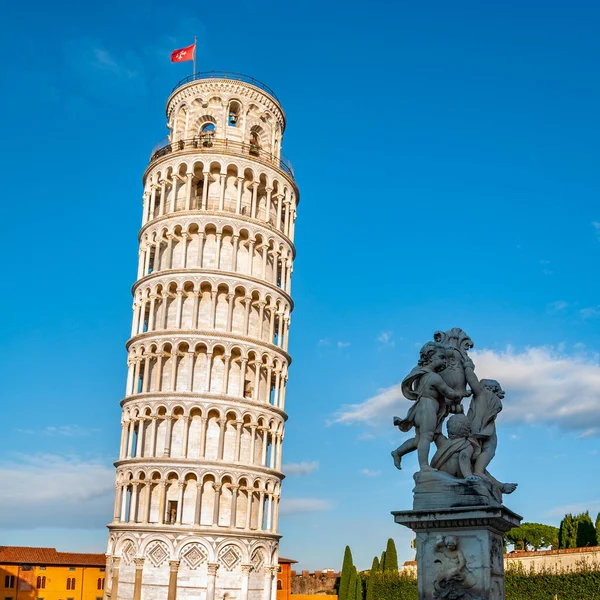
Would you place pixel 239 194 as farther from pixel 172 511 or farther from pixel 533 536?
pixel 533 536

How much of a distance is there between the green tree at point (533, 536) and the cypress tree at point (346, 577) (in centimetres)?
3272

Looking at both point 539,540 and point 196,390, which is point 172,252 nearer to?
point 196,390

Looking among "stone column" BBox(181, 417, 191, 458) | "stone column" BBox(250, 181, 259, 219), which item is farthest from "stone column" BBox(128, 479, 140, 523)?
"stone column" BBox(250, 181, 259, 219)

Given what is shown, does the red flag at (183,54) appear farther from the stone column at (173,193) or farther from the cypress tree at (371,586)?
the cypress tree at (371,586)

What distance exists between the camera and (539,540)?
10025 centimetres

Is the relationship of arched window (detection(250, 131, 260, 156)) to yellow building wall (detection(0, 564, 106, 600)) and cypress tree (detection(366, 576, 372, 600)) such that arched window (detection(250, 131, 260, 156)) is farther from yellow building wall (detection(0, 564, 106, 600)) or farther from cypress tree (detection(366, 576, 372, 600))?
yellow building wall (detection(0, 564, 106, 600))

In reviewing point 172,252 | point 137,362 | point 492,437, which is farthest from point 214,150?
point 492,437

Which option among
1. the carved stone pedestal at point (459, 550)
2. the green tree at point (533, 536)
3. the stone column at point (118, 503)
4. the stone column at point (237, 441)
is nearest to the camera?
the carved stone pedestal at point (459, 550)

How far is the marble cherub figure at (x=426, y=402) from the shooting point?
10867mm

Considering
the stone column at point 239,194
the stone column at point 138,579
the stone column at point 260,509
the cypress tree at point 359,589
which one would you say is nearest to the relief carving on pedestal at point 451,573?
the stone column at point 138,579

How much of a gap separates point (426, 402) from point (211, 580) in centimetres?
4133

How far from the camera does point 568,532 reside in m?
60.4

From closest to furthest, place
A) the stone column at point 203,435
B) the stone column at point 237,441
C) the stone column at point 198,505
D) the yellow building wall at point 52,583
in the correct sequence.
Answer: the stone column at point 198,505 < the stone column at point 203,435 < the stone column at point 237,441 < the yellow building wall at point 52,583

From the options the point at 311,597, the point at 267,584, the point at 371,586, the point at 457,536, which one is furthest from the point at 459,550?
the point at 311,597
